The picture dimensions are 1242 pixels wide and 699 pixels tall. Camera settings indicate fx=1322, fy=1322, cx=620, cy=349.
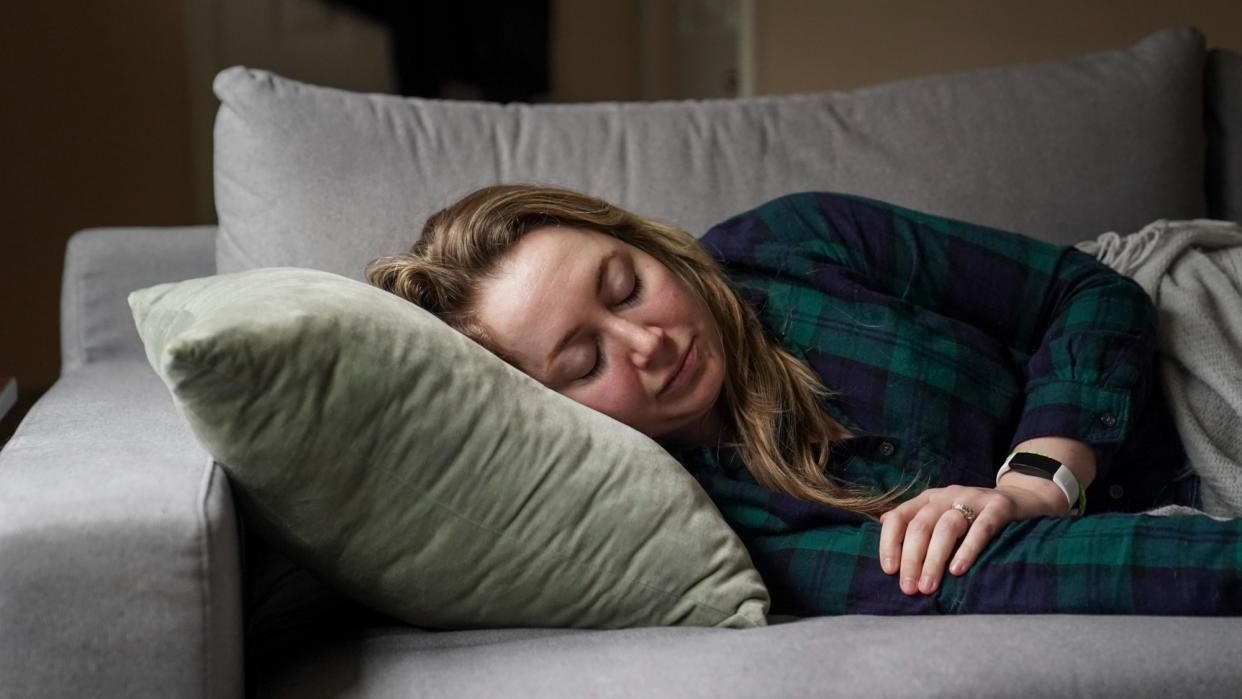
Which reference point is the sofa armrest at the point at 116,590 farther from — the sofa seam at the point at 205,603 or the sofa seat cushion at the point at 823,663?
the sofa seat cushion at the point at 823,663

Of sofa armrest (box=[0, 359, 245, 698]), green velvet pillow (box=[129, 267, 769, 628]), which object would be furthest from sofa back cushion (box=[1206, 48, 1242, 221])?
sofa armrest (box=[0, 359, 245, 698])

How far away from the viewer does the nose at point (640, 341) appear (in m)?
1.21

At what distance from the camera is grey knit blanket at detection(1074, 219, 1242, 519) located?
1.40 m

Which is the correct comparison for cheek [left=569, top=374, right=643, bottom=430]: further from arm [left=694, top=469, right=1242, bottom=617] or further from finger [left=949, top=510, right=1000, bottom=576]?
finger [left=949, top=510, right=1000, bottom=576]

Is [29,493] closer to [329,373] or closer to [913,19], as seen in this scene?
[329,373]

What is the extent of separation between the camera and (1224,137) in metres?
1.90

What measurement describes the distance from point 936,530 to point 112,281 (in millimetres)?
1182

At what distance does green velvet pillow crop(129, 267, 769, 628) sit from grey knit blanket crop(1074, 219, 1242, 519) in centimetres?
56

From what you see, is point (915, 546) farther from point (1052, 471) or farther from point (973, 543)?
point (1052, 471)

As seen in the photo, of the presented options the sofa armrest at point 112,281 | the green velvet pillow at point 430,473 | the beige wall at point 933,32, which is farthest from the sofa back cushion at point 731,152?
the beige wall at point 933,32

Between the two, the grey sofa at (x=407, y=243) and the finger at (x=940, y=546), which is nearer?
the grey sofa at (x=407, y=243)

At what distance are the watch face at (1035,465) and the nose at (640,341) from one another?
373 mm

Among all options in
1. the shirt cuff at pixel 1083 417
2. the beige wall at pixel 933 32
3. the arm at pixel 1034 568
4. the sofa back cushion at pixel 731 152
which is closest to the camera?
the arm at pixel 1034 568

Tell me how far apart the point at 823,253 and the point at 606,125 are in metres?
0.40
